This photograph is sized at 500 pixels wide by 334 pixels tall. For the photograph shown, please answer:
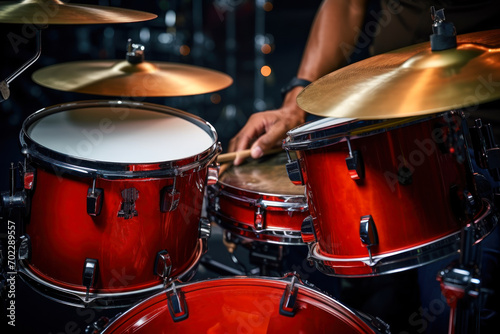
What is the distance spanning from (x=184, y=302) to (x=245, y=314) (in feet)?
0.45

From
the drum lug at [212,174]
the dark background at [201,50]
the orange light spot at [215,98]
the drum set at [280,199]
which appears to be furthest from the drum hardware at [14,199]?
the orange light spot at [215,98]

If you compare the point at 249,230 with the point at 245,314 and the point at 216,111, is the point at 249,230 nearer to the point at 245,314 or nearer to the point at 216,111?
the point at 245,314

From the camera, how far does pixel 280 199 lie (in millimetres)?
1451

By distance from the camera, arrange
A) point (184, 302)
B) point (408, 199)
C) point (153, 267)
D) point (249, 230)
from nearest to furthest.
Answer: point (408, 199) < point (184, 302) < point (153, 267) < point (249, 230)

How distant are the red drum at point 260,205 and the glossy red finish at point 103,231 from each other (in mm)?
260

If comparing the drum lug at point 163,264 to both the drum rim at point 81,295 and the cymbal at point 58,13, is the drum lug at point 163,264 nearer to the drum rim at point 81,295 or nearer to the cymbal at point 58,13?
the drum rim at point 81,295

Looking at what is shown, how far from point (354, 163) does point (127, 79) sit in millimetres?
942

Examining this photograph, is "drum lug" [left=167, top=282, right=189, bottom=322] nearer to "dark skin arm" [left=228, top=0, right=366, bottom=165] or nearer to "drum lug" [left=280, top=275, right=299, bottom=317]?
"drum lug" [left=280, top=275, right=299, bottom=317]

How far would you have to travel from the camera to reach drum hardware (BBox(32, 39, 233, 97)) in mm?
1590

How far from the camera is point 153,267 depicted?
1260 millimetres

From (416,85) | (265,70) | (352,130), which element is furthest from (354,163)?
(265,70)

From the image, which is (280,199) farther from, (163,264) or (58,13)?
(58,13)

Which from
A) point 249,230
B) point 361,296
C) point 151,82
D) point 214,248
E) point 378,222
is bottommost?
point 214,248

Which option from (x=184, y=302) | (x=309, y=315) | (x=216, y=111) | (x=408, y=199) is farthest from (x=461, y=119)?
(x=216, y=111)
